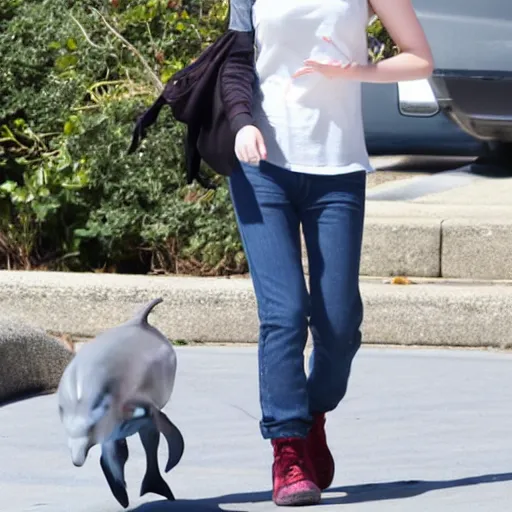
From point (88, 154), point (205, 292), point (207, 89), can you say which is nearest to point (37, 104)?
point (88, 154)

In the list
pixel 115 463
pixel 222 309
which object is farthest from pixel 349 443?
pixel 222 309

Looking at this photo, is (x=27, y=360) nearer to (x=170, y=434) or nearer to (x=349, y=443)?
(x=349, y=443)

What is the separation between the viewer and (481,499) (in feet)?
12.4

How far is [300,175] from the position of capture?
3.62 m

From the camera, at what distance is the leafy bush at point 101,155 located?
6.93 m

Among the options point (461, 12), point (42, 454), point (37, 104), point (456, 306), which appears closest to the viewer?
point (42, 454)

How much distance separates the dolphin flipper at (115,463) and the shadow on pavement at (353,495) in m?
0.28

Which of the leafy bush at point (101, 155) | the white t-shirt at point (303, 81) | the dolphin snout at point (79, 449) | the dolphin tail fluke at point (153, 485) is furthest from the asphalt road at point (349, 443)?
the leafy bush at point (101, 155)

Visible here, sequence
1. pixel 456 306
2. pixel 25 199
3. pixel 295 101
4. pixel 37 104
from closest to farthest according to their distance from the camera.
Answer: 1. pixel 295 101
2. pixel 456 306
3. pixel 25 199
4. pixel 37 104

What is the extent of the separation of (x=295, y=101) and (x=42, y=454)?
4.67 feet

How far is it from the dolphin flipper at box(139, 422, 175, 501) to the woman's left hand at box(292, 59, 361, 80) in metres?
0.87

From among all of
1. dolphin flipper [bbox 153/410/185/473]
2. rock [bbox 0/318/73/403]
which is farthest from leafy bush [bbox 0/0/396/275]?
dolphin flipper [bbox 153/410/185/473]

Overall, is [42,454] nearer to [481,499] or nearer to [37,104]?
[481,499]

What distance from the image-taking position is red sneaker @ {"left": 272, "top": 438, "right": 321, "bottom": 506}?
12.0 ft
